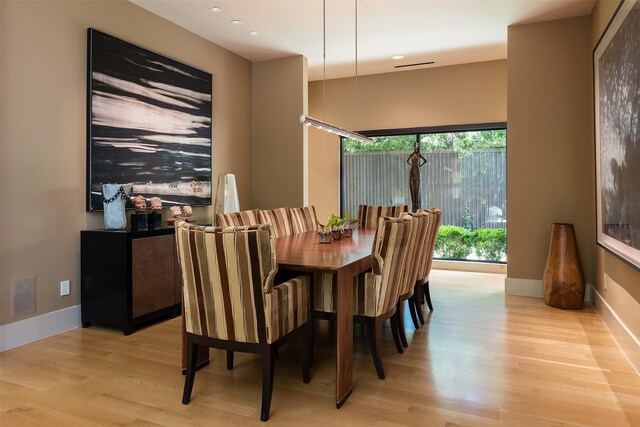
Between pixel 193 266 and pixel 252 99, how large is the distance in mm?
4189

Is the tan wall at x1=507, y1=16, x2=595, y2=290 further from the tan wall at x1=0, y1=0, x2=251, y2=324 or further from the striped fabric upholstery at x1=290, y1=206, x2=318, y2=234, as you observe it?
the tan wall at x1=0, y1=0, x2=251, y2=324

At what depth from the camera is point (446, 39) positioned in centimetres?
507

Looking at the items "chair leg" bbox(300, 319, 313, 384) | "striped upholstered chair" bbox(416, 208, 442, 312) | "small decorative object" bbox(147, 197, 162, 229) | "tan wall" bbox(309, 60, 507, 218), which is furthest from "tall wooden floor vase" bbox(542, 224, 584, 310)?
"small decorative object" bbox(147, 197, 162, 229)

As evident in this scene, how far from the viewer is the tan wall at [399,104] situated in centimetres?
594

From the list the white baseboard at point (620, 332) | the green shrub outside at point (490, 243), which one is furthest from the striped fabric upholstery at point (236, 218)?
the green shrub outside at point (490, 243)

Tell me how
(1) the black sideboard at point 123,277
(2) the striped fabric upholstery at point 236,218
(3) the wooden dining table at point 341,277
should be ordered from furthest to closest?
(1) the black sideboard at point 123,277 → (2) the striped fabric upholstery at point 236,218 → (3) the wooden dining table at point 341,277

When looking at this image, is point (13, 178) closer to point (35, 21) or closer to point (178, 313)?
point (35, 21)

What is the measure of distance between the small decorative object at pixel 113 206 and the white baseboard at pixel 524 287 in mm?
3927

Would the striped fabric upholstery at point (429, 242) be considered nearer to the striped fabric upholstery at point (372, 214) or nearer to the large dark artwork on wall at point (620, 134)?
the striped fabric upholstery at point (372, 214)

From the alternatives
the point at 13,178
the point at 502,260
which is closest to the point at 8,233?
the point at 13,178

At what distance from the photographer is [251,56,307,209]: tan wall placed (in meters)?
5.66

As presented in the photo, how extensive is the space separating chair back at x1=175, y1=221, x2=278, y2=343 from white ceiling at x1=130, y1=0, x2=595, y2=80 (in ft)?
9.59

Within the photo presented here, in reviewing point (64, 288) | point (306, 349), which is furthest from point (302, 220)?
point (64, 288)

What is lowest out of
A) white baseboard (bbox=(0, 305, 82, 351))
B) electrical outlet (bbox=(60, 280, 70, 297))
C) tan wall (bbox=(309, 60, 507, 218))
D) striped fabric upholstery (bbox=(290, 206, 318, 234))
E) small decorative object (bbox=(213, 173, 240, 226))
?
white baseboard (bbox=(0, 305, 82, 351))
